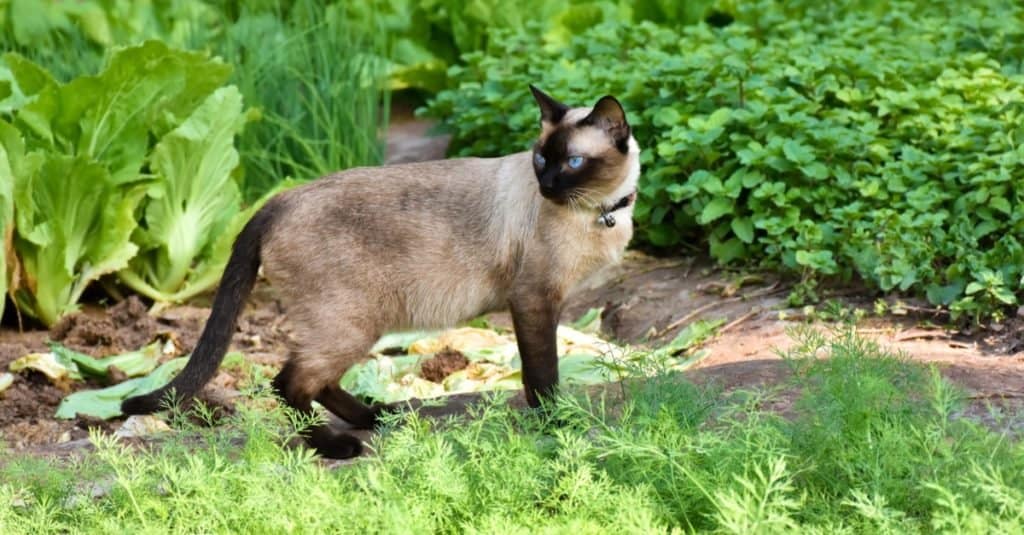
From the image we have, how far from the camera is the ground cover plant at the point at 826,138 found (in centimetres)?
570

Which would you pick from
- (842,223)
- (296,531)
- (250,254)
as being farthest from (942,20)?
(296,531)

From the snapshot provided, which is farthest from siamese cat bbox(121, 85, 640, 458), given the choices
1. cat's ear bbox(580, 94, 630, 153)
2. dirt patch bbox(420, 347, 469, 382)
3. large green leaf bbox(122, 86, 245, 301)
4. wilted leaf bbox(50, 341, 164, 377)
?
large green leaf bbox(122, 86, 245, 301)

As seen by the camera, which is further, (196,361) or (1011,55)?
(1011,55)

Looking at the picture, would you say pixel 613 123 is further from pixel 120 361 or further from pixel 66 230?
pixel 66 230

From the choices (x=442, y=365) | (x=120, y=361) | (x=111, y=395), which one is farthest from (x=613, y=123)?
(x=120, y=361)

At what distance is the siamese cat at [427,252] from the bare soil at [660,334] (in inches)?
15.5

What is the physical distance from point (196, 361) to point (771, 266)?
8.99 feet

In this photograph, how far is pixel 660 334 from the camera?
6.18 meters

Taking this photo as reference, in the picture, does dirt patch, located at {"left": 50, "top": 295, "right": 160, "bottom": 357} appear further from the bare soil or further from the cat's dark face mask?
the cat's dark face mask

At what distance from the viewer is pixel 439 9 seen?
919 cm

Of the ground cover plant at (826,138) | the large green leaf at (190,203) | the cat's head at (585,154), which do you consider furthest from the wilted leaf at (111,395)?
the ground cover plant at (826,138)

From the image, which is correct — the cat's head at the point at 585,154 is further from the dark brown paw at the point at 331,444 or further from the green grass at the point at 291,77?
the green grass at the point at 291,77

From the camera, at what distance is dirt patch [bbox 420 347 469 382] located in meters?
5.85

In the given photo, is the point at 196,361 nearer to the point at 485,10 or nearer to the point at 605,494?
the point at 605,494
